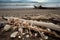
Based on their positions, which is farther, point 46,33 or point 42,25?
point 42,25

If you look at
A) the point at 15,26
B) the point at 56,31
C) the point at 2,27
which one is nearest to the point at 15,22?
the point at 15,26

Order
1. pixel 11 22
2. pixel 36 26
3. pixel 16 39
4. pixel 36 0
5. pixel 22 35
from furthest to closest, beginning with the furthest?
pixel 36 0 < pixel 11 22 < pixel 36 26 < pixel 22 35 < pixel 16 39

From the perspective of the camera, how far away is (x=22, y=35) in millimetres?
1696

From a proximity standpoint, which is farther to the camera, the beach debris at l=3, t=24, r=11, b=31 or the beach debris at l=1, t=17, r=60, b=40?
the beach debris at l=3, t=24, r=11, b=31

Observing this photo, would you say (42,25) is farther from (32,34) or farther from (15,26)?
(15,26)

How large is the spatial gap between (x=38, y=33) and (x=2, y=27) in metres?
0.70

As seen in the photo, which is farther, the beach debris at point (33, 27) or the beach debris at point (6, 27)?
the beach debris at point (6, 27)

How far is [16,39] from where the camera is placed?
1588 mm

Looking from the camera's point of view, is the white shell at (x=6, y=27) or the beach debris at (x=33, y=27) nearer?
the beach debris at (x=33, y=27)

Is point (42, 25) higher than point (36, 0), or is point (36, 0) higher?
point (42, 25)

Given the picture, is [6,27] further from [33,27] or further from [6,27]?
[33,27]

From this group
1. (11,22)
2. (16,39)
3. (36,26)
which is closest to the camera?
(16,39)

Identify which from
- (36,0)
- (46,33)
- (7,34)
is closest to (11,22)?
(7,34)

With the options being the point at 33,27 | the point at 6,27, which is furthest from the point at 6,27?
the point at 33,27
